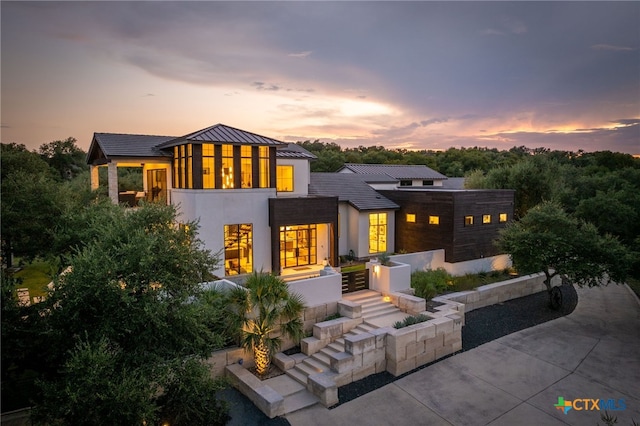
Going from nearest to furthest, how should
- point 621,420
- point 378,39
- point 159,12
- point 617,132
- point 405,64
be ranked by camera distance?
1. point 621,420
2. point 159,12
3. point 378,39
4. point 405,64
5. point 617,132

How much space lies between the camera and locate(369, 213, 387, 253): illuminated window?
20.9m

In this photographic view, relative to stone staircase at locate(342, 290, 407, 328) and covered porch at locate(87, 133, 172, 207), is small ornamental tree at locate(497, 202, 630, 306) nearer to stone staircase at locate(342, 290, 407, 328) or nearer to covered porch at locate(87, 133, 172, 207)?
stone staircase at locate(342, 290, 407, 328)

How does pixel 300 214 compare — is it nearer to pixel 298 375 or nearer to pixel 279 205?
pixel 279 205

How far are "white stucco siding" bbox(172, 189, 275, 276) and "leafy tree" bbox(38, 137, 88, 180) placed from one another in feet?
129

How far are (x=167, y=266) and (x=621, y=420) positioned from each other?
11469 mm

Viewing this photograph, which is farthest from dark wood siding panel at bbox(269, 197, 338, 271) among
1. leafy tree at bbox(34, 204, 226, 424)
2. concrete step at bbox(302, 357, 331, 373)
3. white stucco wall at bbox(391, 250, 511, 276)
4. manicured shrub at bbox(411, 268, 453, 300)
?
leafy tree at bbox(34, 204, 226, 424)

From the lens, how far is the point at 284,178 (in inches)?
787

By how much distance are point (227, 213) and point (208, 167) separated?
2.11 m

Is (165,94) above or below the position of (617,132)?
above

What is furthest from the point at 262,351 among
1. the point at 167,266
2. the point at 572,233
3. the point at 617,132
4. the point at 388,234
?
the point at 617,132

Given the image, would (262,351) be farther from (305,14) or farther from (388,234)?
(305,14)

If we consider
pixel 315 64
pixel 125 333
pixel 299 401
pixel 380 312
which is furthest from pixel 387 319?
pixel 315 64

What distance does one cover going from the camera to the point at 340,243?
20516 mm

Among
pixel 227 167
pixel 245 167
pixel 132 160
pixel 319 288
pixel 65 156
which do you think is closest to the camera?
pixel 319 288
